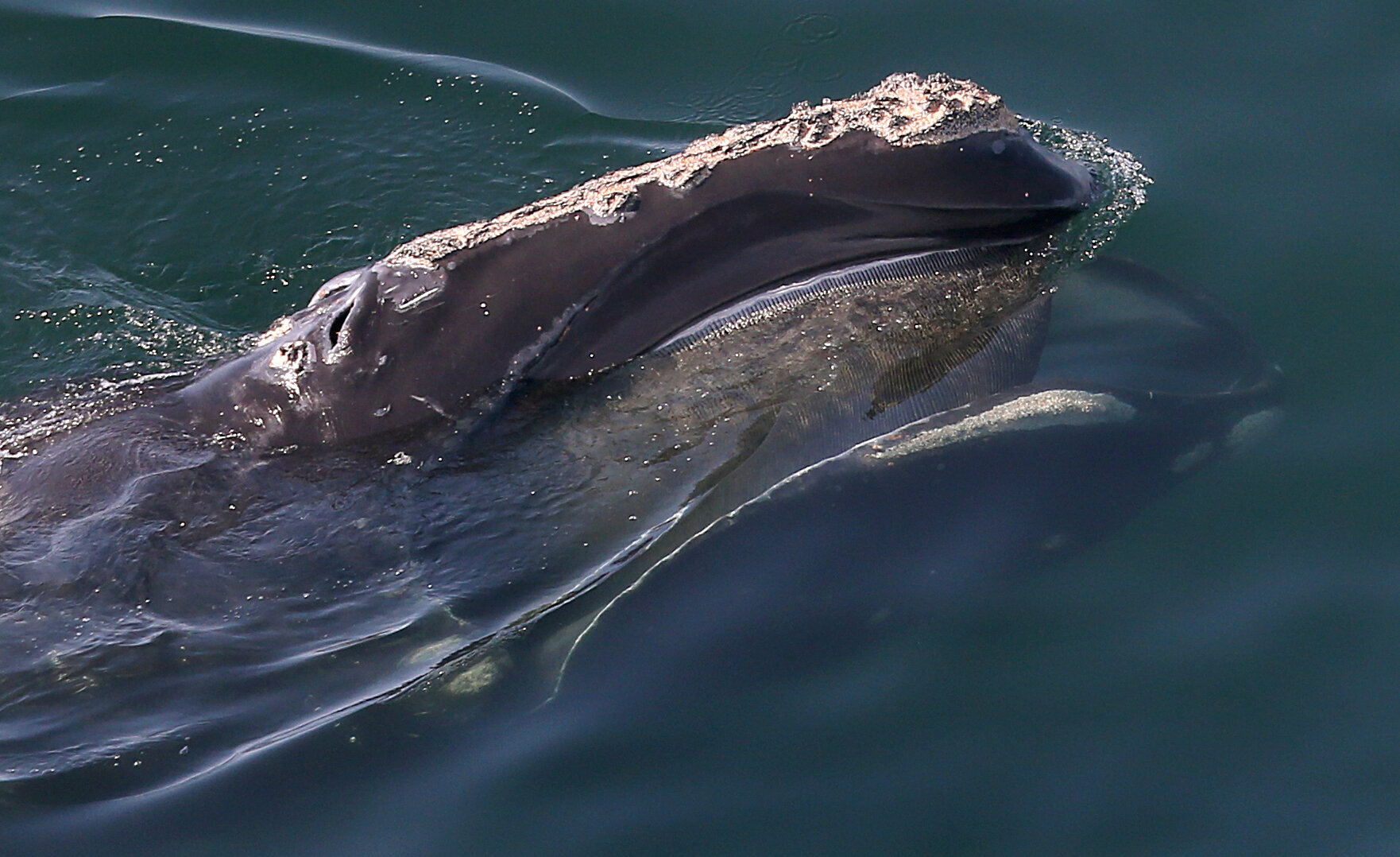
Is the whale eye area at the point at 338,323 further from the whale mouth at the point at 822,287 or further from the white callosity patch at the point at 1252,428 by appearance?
the white callosity patch at the point at 1252,428

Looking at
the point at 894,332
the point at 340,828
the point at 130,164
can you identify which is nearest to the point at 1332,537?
the point at 894,332

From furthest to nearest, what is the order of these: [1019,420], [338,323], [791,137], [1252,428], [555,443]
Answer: [1252,428]
[1019,420]
[791,137]
[555,443]
[338,323]

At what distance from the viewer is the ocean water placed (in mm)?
7348

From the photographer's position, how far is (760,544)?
7.30 m

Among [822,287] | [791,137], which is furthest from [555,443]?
[791,137]

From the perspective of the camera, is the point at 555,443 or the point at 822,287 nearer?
the point at 555,443

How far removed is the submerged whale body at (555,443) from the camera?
6.88 meters

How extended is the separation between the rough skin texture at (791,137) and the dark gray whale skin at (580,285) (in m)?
0.05

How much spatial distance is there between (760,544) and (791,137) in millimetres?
1915

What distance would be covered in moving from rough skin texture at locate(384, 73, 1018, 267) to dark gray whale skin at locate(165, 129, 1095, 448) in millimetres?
46

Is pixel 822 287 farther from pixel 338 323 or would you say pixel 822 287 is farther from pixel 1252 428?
pixel 1252 428

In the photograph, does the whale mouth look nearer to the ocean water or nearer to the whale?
the whale

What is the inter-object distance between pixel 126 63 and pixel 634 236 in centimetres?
727

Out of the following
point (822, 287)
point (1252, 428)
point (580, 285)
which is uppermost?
point (580, 285)
